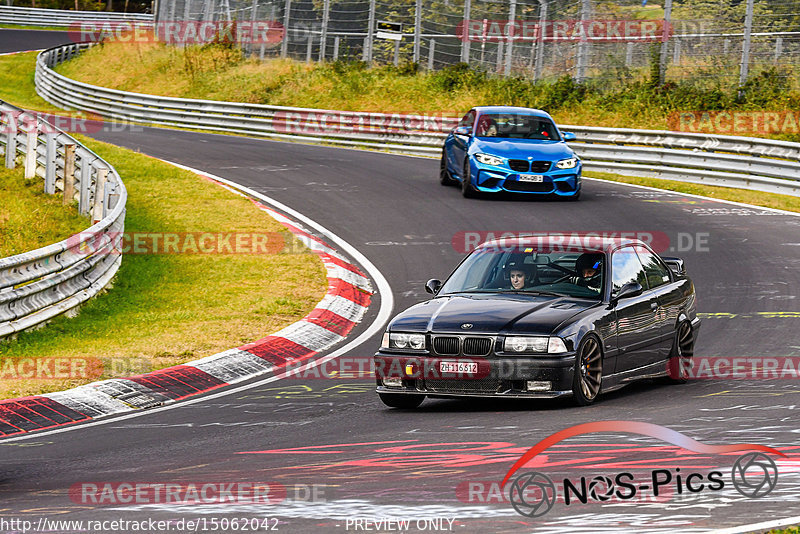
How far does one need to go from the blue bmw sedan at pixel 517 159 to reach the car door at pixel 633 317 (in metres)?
10.7

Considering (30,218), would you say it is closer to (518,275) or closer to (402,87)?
(518,275)

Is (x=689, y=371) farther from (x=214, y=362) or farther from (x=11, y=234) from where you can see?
(x=11, y=234)

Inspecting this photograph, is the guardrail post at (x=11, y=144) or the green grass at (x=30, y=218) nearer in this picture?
the green grass at (x=30, y=218)

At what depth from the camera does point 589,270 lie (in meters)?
9.97

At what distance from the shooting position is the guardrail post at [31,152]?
64.1 feet

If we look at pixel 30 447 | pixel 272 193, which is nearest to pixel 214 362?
pixel 30 447

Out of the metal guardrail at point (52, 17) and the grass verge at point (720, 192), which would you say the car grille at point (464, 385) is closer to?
the grass verge at point (720, 192)

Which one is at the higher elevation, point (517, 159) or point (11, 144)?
point (517, 159)

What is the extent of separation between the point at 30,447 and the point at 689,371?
583 cm

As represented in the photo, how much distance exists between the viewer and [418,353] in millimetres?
9078

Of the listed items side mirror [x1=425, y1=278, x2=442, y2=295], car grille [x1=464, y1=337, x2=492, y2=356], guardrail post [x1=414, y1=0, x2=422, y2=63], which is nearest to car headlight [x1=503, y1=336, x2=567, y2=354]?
car grille [x1=464, y1=337, x2=492, y2=356]

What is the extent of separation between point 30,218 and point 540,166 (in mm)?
8899

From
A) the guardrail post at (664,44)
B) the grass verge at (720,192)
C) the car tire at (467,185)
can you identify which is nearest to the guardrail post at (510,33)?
the guardrail post at (664,44)

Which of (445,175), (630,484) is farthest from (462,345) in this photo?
(445,175)
